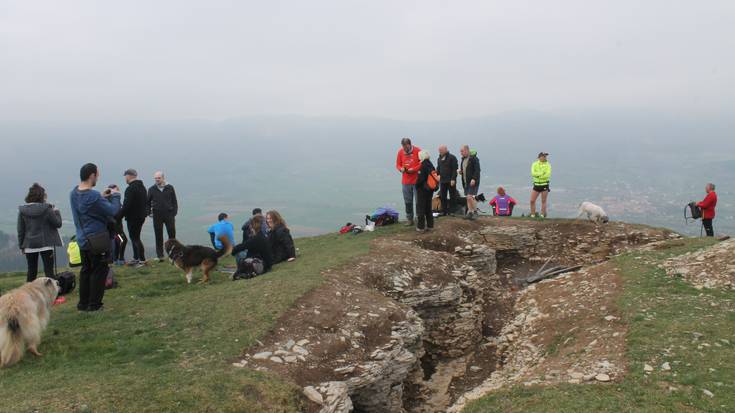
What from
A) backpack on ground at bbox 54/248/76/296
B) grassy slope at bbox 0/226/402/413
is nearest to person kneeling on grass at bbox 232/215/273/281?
grassy slope at bbox 0/226/402/413

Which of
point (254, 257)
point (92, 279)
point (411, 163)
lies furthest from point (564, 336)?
point (92, 279)

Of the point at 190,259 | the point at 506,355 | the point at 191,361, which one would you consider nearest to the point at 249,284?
the point at 190,259

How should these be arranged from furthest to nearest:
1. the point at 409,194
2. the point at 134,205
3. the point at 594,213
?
the point at 594,213, the point at 409,194, the point at 134,205

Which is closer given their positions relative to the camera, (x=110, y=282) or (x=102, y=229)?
(x=102, y=229)

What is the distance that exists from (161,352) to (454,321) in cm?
1001

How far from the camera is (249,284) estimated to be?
13.8 meters

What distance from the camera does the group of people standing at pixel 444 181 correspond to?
18.4 m

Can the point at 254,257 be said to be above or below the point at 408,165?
below

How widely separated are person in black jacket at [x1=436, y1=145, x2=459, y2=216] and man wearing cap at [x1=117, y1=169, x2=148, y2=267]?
42.0ft

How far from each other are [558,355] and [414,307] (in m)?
5.20

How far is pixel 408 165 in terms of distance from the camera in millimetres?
18594

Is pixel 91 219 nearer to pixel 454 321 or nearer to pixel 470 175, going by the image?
pixel 454 321

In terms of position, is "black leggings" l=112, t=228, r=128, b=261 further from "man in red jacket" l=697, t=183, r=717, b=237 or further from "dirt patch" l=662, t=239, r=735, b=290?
"man in red jacket" l=697, t=183, r=717, b=237

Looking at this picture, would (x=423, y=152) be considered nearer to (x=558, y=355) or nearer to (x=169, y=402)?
(x=558, y=355)
